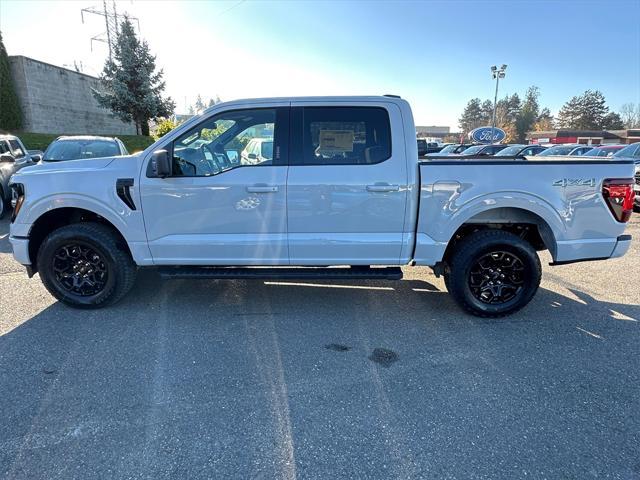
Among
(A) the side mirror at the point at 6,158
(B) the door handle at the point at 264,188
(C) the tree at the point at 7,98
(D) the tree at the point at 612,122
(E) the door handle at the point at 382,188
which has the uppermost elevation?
(D) the tree at the point at 612,122

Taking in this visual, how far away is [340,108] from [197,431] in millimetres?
2925

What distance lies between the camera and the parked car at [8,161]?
816 cm

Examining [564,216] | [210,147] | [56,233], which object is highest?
[210,147]

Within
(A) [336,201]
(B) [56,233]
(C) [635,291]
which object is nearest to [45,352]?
(B) [56,233]

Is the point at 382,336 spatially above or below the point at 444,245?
below

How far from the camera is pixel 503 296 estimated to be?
12.7 feet

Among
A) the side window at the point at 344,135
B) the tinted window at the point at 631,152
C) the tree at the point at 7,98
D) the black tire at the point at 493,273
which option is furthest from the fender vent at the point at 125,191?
the tree at the point at 7,98

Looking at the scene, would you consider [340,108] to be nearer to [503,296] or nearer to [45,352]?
[503,296]

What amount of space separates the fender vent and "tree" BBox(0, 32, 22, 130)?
21450mm

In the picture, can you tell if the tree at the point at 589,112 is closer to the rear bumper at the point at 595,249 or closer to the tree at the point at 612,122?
the tree at the point at 612,122

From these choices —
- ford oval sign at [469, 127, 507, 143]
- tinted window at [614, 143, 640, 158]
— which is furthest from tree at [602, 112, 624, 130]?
tinted window at [614, 143, 640, 158]

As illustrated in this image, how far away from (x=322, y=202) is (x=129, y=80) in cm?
2706

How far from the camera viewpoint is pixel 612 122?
7856 centimetres

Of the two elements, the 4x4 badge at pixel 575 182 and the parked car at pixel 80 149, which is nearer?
the 4x4 badge at pixel 575 182
